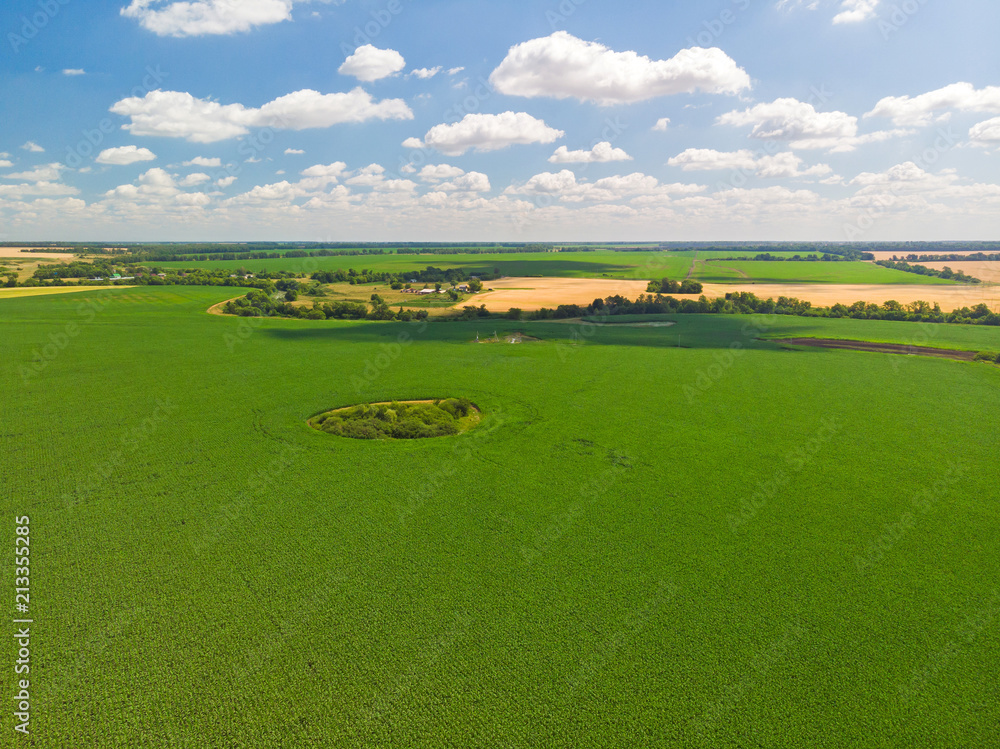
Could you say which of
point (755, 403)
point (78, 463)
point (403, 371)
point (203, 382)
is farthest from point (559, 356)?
point (78, 463)

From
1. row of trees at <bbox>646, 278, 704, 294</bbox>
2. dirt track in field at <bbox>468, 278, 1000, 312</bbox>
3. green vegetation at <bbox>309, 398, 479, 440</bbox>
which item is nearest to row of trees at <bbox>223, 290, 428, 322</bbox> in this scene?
dirt track in field at <bbox>468, 278, 1000, 312</bbox>

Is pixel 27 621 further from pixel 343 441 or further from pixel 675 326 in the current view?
pixel 675 326

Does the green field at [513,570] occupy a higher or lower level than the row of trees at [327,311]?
lower

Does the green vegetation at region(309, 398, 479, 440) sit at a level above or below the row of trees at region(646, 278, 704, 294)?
below

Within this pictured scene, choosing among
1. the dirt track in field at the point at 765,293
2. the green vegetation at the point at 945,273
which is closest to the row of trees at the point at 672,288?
the dirt track in field at the point at 765,293

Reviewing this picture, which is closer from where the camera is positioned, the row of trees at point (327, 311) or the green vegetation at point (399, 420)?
the green vegetation at point (399, 420)

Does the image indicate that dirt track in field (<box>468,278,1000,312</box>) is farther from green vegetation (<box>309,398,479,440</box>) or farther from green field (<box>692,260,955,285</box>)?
green vegetation (<box>309,398,479,440</box>)

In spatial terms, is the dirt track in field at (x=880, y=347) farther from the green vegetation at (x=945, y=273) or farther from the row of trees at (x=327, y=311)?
the green vegetation at (x=945, y=273)
